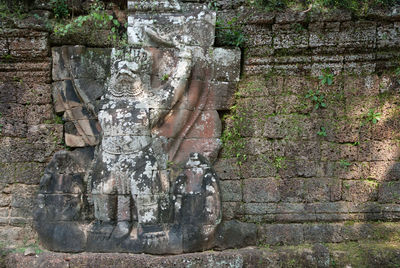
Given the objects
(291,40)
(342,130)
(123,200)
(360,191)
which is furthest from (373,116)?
(123,200)

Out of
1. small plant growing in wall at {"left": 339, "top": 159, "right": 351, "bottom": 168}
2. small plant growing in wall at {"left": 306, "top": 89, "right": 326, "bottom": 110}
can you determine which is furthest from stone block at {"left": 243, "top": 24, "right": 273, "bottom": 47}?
small plant growing in wall at {"left": 339, "top": 159, "right": 351, "bottom": 168}

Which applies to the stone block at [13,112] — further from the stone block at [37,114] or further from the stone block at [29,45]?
the stone block at [29,45]

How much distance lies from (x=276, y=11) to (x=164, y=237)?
3057 mm

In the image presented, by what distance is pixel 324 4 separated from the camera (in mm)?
5168

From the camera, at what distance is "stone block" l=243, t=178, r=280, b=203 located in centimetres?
507

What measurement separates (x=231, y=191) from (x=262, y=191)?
1.25 feet

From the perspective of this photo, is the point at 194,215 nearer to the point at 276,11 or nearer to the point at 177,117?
the point at 177,117

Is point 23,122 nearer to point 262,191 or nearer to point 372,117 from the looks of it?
point 262,191

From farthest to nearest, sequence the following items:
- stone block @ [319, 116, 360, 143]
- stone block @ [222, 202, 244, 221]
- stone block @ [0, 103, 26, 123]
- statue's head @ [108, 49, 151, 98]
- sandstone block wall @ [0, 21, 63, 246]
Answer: stone block @ [0, 103, 26, 123]
sandstone block wall @ [0, 21, 63, 246]
stone block @ [319, 116, 360, 143]
stone block @ [222, 202, 244, 221]
statue's head @ [108, 49, 151, 98]

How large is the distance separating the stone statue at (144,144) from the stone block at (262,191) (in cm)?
47

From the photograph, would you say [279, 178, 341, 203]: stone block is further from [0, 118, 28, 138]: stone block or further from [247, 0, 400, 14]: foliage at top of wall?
[0, 118, 28, 138]: stone block

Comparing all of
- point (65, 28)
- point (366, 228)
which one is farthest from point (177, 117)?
point (366, 228)

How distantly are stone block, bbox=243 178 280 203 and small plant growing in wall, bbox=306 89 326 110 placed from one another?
42.8 inches

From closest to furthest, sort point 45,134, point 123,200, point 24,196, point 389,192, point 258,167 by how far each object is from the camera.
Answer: point 123,200 < point 389,192 < point 258,167 < point 24,196 < point 45,134
